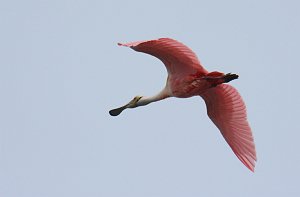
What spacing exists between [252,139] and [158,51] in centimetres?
277

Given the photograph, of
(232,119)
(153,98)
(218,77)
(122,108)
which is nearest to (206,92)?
(232,119)

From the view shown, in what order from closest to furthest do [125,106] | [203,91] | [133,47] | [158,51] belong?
1. [133,47]
2. [158,51]
3. [203,91]
4. [125,106]

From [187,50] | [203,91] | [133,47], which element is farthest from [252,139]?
[133,47]

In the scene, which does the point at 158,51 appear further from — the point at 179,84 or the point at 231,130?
the point at 231,130

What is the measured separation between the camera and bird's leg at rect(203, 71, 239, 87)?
1382cm

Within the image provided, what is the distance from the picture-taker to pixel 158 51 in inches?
534

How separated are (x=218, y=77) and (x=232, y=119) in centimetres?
161

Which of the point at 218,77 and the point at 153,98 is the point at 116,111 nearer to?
the point at 153,98

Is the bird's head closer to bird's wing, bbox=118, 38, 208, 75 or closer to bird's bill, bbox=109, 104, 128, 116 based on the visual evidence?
bird's bill, bbox=109, 104, 128, 116

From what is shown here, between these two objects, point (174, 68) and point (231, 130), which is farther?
point (231, 130)

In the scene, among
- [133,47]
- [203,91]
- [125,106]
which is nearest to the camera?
[133,47]

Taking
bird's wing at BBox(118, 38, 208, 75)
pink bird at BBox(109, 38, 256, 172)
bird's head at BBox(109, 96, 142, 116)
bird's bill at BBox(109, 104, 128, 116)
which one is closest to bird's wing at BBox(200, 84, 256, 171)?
pink bird at BBox(109, 38, 256, 172)

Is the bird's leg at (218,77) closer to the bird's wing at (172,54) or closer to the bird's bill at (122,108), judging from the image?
the bird's wing at (172,54)

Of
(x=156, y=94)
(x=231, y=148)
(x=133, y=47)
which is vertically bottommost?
(x=231, y=148)
